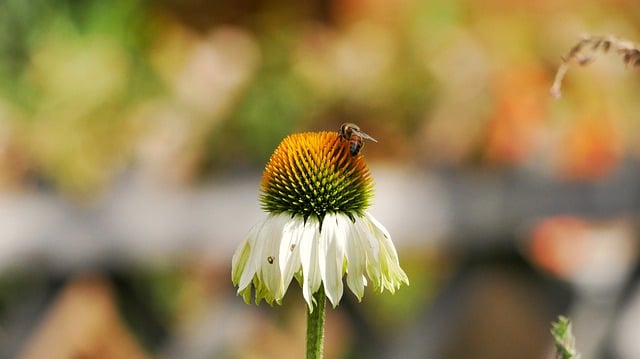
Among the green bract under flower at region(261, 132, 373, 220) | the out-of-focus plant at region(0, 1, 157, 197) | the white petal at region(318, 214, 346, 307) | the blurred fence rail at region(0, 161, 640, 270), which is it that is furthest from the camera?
the out-of-focus plant at region(0, 1, 157, 197)

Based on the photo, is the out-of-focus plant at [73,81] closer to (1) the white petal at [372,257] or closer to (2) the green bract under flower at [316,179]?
(2) the green bract under flower at [316,179]

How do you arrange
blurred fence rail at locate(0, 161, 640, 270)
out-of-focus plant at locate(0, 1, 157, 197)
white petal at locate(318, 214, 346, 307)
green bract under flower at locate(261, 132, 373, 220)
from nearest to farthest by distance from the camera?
white petal at locate(318, 214, 346, 307), green bract under flower at locate(261, 132, 373, 220), blurred fence rail at locate(0, 161, 640, 270), out-of-focus plant at locate(0, 1, 157, 197)

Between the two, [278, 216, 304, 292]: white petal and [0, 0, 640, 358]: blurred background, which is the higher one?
[278, 216, 304, 292]: white petal

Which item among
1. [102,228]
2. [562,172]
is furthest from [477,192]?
[102,228]

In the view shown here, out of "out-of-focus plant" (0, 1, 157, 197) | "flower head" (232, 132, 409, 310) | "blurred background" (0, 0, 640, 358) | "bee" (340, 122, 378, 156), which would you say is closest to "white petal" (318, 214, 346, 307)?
"flower head" (232, 132, 409, 310)

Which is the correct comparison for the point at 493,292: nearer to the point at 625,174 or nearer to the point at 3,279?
the point at 625,174

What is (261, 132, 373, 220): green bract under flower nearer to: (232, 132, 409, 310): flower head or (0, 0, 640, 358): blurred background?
(232, 132, 409, 310): flower head

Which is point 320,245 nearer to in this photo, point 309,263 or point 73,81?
point 309,263

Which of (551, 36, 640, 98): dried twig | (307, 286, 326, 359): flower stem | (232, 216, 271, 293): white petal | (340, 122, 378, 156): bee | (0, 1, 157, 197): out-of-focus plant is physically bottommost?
(0, 1, 157, 197): out-of-focus plant
